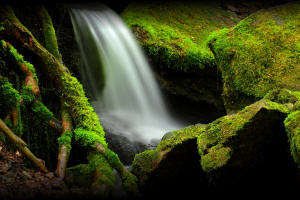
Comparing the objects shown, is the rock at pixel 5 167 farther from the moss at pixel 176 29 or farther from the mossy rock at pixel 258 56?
the moss at pixel 176 29

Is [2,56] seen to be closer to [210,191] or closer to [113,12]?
[210,191]

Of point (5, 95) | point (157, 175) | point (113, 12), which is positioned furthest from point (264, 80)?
point (113, 12)

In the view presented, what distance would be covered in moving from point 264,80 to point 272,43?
36.3 inches

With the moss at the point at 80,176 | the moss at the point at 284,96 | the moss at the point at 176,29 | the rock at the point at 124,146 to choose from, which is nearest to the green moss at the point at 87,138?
the moss at the point at 80,176

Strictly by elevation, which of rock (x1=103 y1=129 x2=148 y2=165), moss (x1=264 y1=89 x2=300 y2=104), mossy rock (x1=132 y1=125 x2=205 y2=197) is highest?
moss (x1=264 y1=89 x2=300 y2=104)

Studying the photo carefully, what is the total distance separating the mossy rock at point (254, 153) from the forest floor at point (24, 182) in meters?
1.59

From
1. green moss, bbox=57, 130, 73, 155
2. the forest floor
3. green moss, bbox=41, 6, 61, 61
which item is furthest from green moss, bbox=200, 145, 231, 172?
green moss, bbox=41, 6, 61, 61

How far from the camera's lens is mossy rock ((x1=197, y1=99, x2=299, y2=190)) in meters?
2.98

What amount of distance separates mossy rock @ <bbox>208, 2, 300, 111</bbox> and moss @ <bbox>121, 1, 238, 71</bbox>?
1.20 meters

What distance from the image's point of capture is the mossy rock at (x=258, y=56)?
4.66m

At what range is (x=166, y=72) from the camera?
7172 mm

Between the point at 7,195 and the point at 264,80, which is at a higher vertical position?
the point at 264,80

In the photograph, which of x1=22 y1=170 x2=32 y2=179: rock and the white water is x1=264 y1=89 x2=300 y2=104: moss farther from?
x1=22 y1=170 x2=32 y2=179: rock

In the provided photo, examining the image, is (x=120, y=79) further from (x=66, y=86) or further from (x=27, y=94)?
(x=27, y=94)
